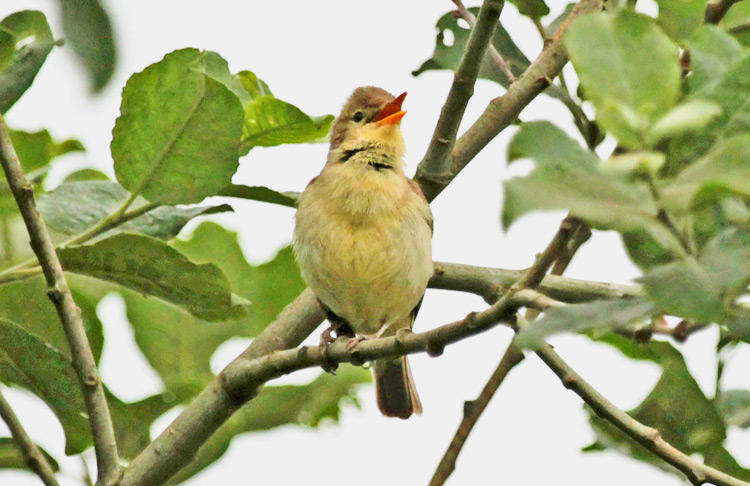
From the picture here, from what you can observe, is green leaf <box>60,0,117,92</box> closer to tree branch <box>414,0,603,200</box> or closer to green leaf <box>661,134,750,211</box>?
green leaf <box>661,134,750,211</box>

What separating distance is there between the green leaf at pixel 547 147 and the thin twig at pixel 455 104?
1.55 metres

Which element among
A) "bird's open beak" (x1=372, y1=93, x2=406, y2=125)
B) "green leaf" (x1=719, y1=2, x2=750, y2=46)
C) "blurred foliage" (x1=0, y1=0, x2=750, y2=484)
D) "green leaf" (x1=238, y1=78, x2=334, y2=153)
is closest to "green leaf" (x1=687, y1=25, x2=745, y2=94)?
"blurred foliage" (x1=0, y1=0, x2=750, y2=484)

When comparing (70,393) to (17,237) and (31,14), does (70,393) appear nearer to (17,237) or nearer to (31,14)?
(17,237)

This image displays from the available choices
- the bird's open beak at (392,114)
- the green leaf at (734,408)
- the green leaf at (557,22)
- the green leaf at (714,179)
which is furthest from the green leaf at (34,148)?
the green leaf at (714,179)

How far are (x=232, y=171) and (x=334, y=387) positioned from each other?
1.03 metres

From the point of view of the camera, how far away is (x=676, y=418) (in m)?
2.88

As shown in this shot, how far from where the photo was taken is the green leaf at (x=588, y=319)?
151 centimetres

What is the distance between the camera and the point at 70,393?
3.20m

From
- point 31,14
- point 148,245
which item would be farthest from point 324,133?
point 31,14

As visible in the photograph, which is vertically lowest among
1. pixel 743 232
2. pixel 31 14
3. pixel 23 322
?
pixel 743 232

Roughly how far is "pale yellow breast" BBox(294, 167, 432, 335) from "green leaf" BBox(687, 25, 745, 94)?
2618 mm

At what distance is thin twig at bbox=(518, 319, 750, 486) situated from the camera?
2.31 meters

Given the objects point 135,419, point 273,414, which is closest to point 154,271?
point 135,419

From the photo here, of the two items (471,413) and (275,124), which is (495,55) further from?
(471,413)
